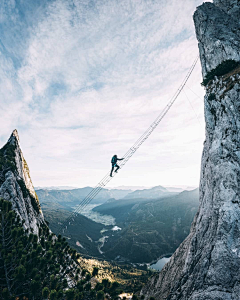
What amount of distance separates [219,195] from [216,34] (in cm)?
3617

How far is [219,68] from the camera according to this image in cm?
3306

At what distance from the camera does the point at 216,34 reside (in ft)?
116

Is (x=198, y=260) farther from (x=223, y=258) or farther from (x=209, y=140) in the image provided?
(x=209, y=140)

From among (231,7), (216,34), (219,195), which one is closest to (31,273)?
(219,195)

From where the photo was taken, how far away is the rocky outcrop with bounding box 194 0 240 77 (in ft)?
106

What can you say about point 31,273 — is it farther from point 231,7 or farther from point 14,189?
point 231,7

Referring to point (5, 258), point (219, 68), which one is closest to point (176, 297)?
point (5, 258)

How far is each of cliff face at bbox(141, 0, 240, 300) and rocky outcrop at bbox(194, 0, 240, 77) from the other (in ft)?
0.58

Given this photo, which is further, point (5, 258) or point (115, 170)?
point (115, 170)

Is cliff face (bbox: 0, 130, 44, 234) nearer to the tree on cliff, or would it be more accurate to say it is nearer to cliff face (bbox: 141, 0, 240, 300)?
the tree on cliff

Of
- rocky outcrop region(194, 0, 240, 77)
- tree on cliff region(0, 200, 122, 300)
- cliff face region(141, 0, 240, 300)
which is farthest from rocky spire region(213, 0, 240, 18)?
tree on cliff region(0, 200, 122, 300)

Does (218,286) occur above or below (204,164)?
below

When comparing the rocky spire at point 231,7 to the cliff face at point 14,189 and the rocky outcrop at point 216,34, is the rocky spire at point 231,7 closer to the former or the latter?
the rocky outcrop at point 216,34

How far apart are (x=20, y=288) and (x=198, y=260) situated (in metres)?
26.0
